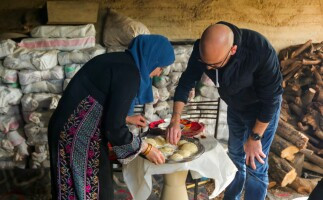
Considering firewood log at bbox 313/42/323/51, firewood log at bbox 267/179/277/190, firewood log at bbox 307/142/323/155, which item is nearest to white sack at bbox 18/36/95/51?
firewood log at bbox 267/179/277/190

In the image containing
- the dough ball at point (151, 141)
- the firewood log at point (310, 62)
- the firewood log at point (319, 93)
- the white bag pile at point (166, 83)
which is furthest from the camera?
the firewood log at point (310, 62)

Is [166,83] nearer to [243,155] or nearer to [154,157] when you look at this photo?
[243,155]

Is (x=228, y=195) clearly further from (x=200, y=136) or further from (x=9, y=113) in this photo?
(x=9, y=113)

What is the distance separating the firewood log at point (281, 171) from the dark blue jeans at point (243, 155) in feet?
3.10

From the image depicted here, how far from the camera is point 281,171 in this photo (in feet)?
11.8

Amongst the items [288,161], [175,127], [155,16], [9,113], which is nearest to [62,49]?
[9,113]

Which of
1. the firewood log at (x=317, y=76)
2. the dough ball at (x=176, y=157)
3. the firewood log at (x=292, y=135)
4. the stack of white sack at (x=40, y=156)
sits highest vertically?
the dough ball at (x=176, y=157)

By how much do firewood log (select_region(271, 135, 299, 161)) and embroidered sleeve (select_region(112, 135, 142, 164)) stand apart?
2.25 meters

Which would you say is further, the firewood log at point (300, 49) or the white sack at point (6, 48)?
the firewood log at point (300, 49)

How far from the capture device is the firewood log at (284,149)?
3672mm

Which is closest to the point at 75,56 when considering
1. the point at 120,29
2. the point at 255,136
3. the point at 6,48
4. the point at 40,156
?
the point at 120,29

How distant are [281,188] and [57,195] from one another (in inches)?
103

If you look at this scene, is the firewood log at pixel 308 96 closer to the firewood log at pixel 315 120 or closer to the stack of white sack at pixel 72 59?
the firewood log at pixel 315 120

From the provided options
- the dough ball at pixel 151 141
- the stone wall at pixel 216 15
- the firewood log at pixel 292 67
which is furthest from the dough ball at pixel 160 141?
the firewood log at pixel 292 67
